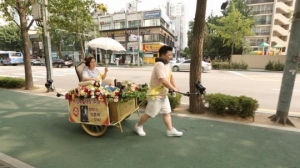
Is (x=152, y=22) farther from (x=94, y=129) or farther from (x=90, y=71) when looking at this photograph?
(x=94, y=129)

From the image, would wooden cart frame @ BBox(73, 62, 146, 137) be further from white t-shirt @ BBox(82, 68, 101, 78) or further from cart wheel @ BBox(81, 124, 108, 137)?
white t-shirt @ BBox(82, 68, 101, 78)

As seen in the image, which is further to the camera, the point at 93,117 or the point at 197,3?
the point at 197,3

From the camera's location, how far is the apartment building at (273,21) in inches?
1654

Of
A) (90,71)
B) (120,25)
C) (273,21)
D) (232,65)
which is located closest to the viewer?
(90,71)

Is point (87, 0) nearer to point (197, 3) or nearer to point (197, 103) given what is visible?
point (197, 3)

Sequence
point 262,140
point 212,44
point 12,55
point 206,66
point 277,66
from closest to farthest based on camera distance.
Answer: point 262,140 → point 206,66 → point 277,66 → point 12,55 → point 212,44

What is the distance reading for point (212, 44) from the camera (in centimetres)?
3528

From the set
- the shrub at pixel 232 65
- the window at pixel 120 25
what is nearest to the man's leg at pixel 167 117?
the shrub at pixel 232 65

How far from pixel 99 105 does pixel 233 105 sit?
3.04m

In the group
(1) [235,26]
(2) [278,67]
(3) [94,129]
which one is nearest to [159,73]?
(3) [94,129]

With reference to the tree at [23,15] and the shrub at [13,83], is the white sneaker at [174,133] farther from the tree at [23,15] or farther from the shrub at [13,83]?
the shrub at [13,83]

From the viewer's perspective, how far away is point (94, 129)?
3650mm

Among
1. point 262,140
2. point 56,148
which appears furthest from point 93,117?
point 262,140

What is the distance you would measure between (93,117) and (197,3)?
3435 mm
